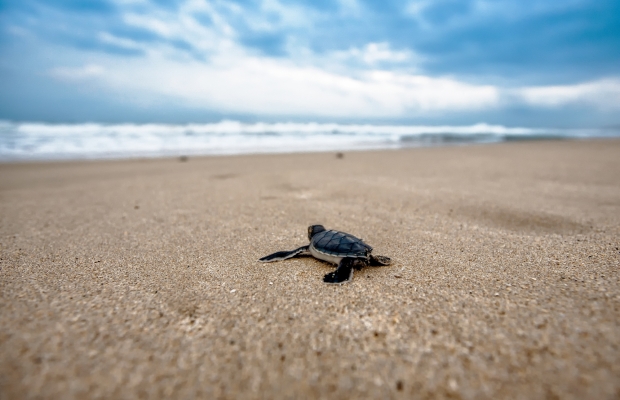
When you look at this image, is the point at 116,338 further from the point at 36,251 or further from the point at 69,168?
the point at 69,168

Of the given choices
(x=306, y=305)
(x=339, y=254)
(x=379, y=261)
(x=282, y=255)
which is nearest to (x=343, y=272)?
(x=339, y=254)

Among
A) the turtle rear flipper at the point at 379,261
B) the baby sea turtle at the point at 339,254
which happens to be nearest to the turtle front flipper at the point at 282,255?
the baby sea turtle at the point at 339,254

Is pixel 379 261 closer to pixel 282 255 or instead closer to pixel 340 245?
pixel 340 245

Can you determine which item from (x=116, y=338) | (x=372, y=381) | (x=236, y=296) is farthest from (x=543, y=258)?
(x=116, y=338)

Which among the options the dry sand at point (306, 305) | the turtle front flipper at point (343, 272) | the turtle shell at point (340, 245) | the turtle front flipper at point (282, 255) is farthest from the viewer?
the turtle front flipper at point (282, 255)

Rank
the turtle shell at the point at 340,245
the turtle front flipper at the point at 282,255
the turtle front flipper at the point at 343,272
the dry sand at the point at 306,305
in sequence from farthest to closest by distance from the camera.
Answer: the turtle front flipper at the point at 282,255
the turtle shell at the point at 340,245
the turtle front flipper at the point at 343,272
the dry sand at the point at 306,305

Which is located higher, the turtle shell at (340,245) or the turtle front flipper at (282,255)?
the turtle shell at (340,245)

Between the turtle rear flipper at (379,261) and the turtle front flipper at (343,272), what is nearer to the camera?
the turtle front flipper at (343,272)

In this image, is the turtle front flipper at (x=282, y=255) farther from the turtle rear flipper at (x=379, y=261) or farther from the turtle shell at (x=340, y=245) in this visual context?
the turtle rear flipper at (x=379, y=261)
